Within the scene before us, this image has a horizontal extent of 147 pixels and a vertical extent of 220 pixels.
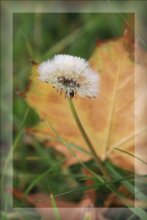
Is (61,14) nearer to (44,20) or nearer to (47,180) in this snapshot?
(44,20)

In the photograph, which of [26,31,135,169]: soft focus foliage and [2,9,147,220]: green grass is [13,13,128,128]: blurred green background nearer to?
[2,9,147,220]: green grass

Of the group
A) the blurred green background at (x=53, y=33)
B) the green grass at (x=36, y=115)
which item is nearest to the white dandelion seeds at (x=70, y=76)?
the green grass at (x=36, y=115)

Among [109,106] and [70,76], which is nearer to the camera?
[70,76]

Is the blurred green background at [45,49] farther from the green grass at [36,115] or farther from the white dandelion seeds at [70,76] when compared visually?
the white dandelion seeds at [70,76]

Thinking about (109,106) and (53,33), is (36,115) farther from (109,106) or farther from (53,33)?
(53,33)

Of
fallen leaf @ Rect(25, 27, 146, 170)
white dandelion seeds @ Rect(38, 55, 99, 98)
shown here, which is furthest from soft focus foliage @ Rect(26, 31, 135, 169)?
white dandelion seeds @ Rect(38, 55, 99, 98)

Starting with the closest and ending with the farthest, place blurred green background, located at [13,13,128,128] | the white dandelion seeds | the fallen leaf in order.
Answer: the white dandelion seeds → the fallen leaf → blurred green background, located at [13,13,128,128]

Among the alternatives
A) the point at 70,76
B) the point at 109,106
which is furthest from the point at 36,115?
the point at 70,76

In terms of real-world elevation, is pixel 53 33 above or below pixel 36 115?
above
